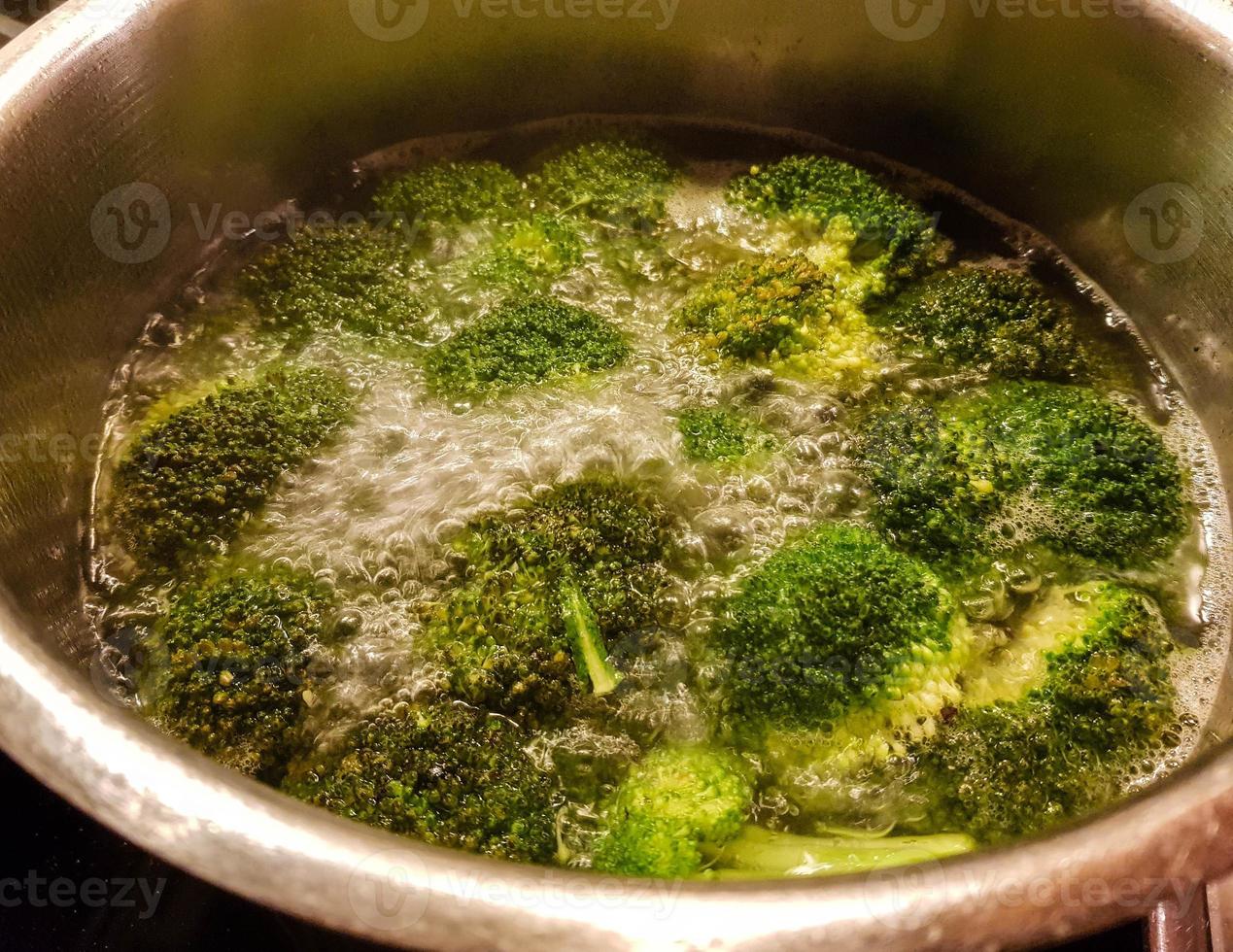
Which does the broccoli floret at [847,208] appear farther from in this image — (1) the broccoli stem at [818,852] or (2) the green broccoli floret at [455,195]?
(1) the broccoli stem at [818,852]

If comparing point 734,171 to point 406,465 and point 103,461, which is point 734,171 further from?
point 103,461

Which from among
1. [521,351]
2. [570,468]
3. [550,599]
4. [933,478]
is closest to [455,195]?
[521,351]

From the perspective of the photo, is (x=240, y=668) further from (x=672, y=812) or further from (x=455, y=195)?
(x=455, y=195)

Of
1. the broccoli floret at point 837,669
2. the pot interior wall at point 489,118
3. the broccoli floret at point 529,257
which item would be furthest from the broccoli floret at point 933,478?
the broccoli floret at point 529,257

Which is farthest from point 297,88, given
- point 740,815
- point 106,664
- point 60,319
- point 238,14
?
point 740,815

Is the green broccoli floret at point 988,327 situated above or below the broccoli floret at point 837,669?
above

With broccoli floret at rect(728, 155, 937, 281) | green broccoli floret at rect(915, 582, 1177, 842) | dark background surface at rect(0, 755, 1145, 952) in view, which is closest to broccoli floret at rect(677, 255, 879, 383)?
broccoli floret at rect(728, 155, 937, 281)
